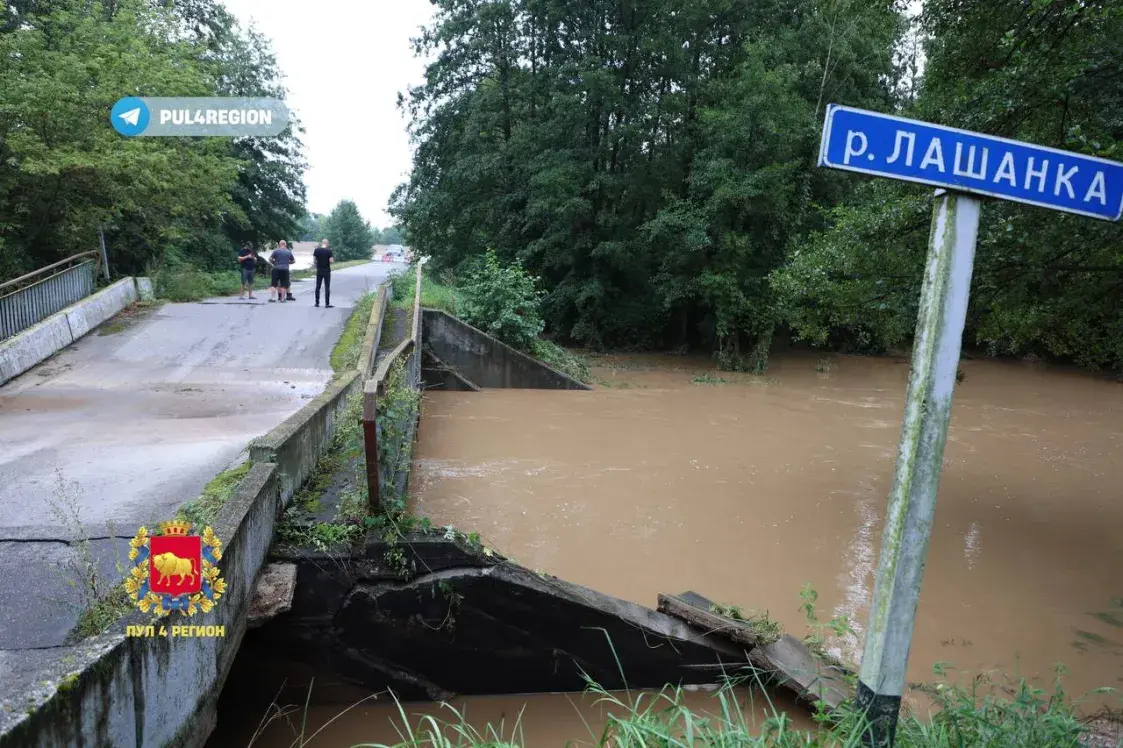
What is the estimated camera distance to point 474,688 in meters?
6.04

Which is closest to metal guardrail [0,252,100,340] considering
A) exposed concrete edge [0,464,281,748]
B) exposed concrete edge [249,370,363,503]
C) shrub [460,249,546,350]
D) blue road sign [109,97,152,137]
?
blue road sign [109,97,152,137]

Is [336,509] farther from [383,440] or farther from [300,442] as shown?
[300,442]

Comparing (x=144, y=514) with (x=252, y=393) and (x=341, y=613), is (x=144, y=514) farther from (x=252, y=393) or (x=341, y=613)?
(x=252, y=393)

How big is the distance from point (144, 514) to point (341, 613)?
1820 mm

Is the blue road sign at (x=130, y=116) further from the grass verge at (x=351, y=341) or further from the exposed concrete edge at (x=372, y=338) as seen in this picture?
the exposed concrete edge at (x=372, y=338)

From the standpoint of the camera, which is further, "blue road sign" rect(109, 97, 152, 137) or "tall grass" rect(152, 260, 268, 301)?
"tall grass" rect(152, 260, 268, 301)

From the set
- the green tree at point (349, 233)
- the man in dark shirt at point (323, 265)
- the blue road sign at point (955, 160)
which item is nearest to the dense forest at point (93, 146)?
the man in dark shirt at point (323, 265)

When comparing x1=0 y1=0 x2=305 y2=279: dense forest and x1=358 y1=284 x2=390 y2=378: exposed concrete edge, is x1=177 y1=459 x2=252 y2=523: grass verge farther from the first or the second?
x1=0 y1=0 x2=305 y2=279: dense forest

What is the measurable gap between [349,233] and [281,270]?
6230 cm

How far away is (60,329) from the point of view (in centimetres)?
1286

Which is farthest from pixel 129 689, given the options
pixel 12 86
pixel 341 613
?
pixel 12 86

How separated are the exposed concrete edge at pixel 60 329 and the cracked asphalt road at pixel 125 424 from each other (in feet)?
0.74

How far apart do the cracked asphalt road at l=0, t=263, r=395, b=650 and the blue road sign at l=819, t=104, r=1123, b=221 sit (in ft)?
14.6

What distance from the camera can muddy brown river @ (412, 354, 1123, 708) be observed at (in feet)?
24.0
